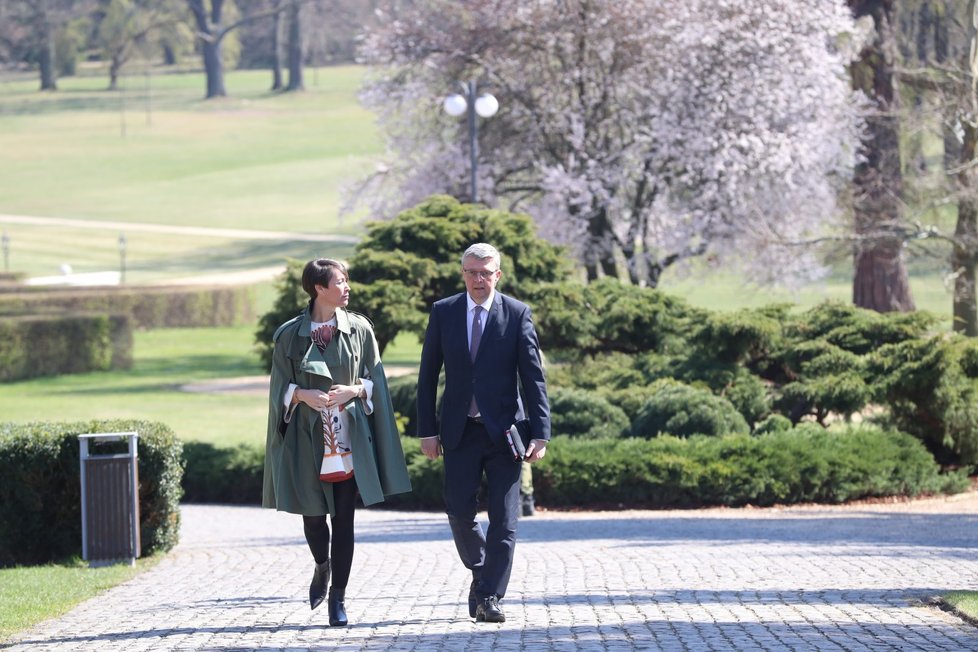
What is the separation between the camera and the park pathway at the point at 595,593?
6449 mm

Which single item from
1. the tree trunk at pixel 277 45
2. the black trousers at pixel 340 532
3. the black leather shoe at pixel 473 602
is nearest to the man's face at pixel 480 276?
the black trousers at pixel 340 532

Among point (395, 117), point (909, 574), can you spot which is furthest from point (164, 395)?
point (909, 574)

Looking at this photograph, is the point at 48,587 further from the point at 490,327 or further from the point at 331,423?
the point at 490,327

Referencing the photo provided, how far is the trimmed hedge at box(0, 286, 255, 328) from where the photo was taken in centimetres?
3712

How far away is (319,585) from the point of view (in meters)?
7.13

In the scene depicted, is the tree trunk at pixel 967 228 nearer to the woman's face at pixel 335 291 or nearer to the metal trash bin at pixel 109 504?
the metal trash bin at pixel 109 504

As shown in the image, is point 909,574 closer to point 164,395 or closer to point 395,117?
point 164,395

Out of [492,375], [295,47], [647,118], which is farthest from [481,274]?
Result: [295,47]

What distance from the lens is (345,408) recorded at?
22.7ft

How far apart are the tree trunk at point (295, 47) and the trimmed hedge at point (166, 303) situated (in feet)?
175

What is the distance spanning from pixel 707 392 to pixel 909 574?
26.2 ft

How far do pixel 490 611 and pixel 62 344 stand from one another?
85.2ft

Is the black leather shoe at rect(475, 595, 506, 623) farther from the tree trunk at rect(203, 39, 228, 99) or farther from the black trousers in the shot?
the tree trunk at rect(203, 39, 228, 99)

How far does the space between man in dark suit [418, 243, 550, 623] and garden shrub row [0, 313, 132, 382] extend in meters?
24.5
